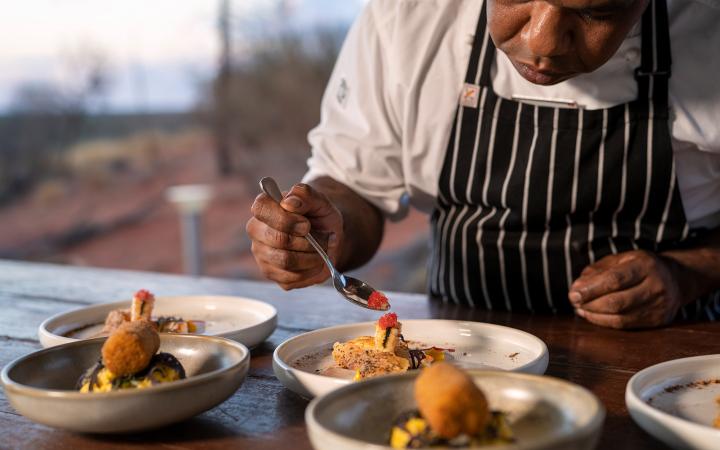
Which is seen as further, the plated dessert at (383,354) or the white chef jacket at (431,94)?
the white chef jacket at (431,94)

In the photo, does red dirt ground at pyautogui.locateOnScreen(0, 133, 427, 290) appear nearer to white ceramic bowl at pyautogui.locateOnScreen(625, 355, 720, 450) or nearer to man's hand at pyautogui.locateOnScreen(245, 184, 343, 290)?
man's hand at pyautogui.locateOnScreen(245, 184, 343, 290)

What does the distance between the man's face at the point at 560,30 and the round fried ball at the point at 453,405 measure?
2.62 ft

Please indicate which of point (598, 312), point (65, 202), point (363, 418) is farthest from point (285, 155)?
point (363, 418)

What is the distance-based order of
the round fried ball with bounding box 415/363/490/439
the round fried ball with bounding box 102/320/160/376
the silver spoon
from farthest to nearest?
the silver spoon < the round fried ball with bounding box 102/320/160/376 < the round fried ball with bounding box 415/363/490/439

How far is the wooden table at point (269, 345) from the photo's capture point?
1177 mm

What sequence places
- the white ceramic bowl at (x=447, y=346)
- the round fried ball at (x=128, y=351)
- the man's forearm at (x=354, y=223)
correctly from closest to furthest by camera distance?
1. the round fried ball at (x=128, y=351)
2. the white ceramic bowl at (x=447, y=346)
3. the man's forearm at (x=354, y=223)

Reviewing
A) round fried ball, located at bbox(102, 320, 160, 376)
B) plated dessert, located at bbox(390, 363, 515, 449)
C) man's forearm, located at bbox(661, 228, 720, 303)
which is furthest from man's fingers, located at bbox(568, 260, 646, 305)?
A: round fried ball, located at bbox(102, 320, 160, 376)

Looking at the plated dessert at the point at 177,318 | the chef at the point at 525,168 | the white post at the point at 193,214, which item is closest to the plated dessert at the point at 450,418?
the plated dessert at the point at 177,318

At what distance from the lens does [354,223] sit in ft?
7.20

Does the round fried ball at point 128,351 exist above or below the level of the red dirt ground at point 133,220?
above

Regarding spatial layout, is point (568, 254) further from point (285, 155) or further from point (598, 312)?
point (285, 155)

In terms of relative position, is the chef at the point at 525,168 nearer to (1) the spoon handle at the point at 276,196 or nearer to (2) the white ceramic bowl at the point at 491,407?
(1) the spoon handle at the point at 276,196

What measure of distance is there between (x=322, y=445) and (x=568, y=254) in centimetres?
127

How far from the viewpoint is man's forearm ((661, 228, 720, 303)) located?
1.99 metres
